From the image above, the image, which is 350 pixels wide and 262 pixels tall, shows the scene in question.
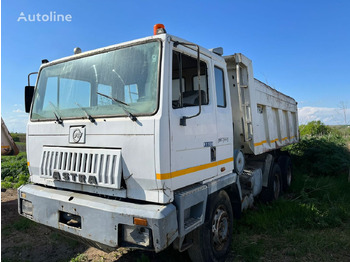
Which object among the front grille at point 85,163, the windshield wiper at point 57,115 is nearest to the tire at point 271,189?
the front grille at point 85,163

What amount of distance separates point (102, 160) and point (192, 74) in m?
1.65

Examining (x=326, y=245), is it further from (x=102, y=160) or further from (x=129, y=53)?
(x=129, y=53)

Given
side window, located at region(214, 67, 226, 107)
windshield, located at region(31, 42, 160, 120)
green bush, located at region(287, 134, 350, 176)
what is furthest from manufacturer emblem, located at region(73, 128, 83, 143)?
green bush, located at region(287, 134, 350, 176)

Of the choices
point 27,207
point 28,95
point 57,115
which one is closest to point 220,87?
point 57,115

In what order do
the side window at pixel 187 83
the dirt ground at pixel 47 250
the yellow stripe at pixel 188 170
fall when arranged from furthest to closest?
the dirt ground at pixel 47 250
the side window at pixel 187 83
the yellow stripe at pixel 188 170

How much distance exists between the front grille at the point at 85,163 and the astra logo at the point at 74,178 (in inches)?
0.7

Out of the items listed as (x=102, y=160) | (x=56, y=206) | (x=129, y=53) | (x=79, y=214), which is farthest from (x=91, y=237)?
(x=129, y=53)

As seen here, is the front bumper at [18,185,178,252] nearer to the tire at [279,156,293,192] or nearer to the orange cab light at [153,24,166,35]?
the orange cab light at [153,24,166,35]

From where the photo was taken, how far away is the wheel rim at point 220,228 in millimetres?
3392

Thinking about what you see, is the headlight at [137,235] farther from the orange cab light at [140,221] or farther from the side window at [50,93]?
the side window at [50,93]

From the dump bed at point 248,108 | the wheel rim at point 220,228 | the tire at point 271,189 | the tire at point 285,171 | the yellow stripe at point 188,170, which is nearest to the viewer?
the yellow stripe at point 188,170

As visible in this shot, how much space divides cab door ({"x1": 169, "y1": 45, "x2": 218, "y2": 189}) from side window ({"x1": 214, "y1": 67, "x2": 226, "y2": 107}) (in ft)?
0.63

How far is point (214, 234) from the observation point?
3377 millimetres

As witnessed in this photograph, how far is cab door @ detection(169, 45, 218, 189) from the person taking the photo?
9.02ft
